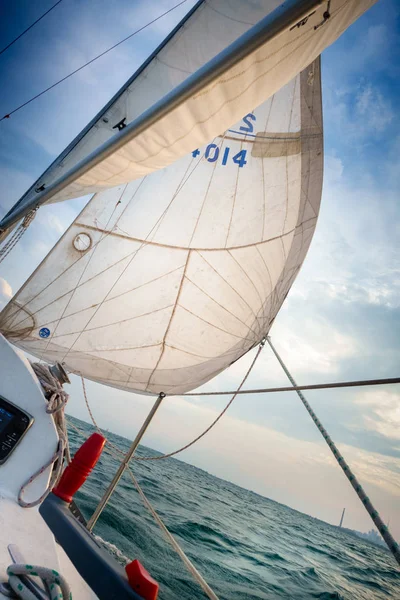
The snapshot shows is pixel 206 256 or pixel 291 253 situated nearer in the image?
pixel 206 256

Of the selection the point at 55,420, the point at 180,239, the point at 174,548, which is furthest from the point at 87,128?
the point at 174,548

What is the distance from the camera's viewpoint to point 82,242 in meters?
4.10

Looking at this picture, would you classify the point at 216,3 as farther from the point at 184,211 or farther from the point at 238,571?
the point at 238,571

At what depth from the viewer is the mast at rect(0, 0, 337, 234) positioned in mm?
1276

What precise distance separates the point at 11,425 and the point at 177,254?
3333mm

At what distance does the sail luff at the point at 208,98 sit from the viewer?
1.39 meters

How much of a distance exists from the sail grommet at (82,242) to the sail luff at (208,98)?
1864 mm

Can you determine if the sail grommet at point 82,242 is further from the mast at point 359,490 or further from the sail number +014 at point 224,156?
the mast at point 359,490

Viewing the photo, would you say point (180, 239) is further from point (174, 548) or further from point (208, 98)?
point (174, 548)

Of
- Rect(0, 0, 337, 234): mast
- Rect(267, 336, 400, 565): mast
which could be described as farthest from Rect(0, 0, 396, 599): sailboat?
Rect(267, 336, 400, 565): mast

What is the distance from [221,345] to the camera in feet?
16.1

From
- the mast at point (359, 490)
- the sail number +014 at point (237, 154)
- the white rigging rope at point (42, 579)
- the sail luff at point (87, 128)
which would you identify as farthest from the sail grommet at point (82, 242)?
the white rigging rope at point (42, 579)

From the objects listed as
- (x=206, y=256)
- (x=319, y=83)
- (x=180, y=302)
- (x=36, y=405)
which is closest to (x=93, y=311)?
(x=180, y=302)

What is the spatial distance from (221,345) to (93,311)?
86.5 inches
